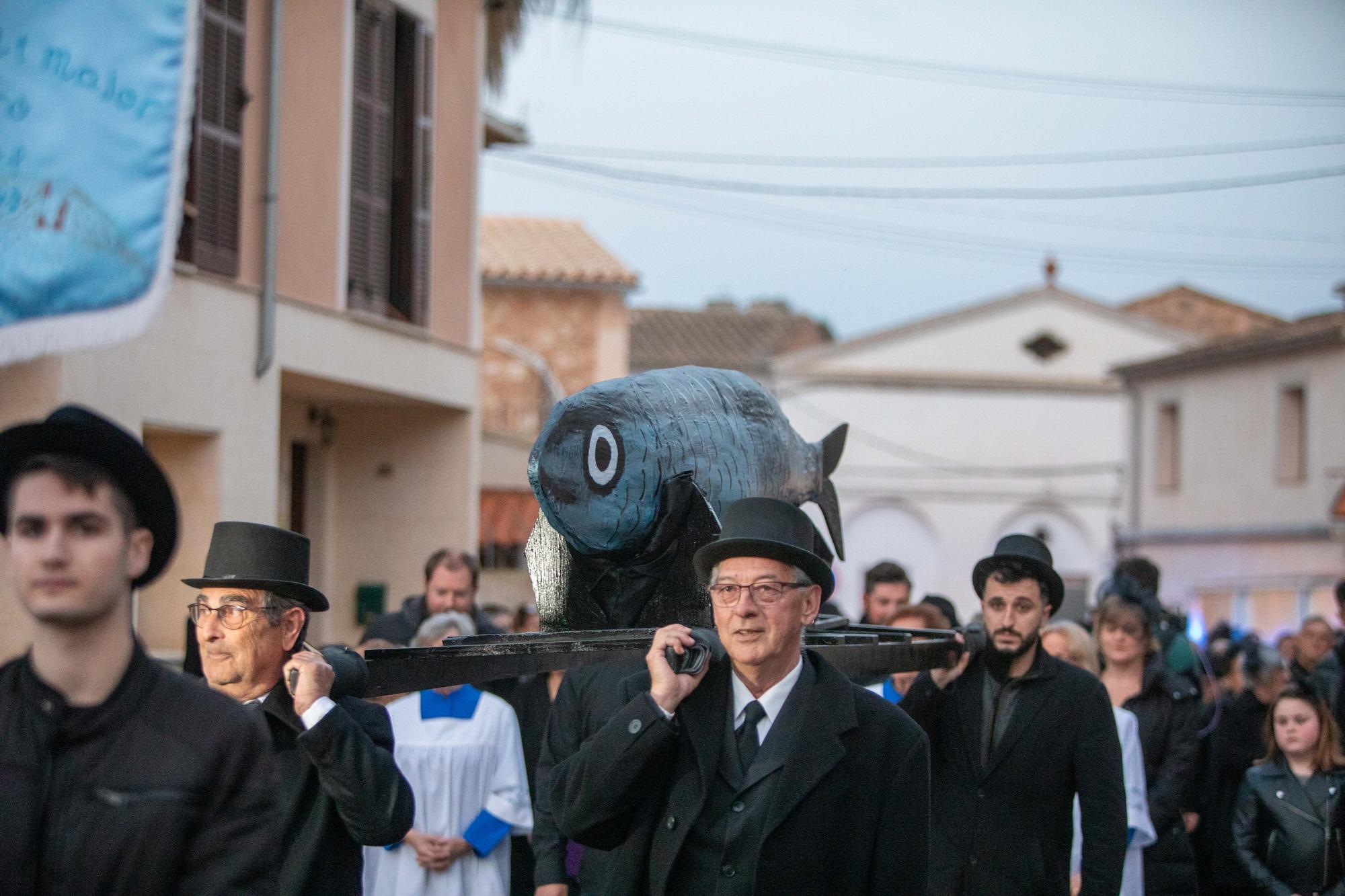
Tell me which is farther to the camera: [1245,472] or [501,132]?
[1245,472]

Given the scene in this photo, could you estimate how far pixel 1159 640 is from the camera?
8438 millimetres

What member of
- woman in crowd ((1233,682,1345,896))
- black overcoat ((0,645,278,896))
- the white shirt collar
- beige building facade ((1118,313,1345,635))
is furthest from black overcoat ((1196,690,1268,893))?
beige building facade ((1118,313,1345,635))

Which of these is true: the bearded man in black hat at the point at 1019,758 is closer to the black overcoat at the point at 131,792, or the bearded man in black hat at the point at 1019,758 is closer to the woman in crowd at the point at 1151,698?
the woman in crowd at the point at 1151,698

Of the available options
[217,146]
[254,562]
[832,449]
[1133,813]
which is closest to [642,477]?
[254,562]

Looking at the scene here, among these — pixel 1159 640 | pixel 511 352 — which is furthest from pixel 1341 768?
pixel 511 352

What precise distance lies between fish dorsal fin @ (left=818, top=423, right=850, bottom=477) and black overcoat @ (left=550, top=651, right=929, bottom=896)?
1.70 m

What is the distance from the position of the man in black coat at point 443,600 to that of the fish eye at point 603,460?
3.21 metres

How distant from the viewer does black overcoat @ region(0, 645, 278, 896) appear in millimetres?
2576

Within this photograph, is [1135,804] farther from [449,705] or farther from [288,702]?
[288,702]

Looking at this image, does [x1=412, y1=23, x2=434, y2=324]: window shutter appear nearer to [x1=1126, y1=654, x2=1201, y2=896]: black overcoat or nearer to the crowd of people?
the crowd of people

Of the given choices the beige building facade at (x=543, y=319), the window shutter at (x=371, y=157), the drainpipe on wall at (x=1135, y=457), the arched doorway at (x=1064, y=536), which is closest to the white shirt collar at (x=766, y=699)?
the window shutter at (x=371, y=157)

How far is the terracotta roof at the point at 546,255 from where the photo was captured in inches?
984

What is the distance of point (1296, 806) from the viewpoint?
6.85m

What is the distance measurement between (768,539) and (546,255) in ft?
74.6
